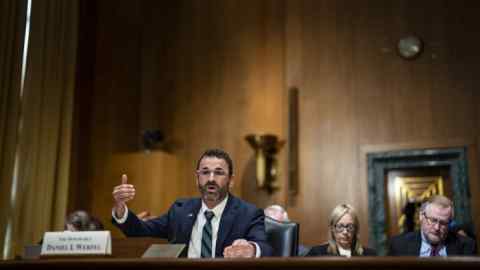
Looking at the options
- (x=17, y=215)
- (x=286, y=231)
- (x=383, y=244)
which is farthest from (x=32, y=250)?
(x=383, y=244)

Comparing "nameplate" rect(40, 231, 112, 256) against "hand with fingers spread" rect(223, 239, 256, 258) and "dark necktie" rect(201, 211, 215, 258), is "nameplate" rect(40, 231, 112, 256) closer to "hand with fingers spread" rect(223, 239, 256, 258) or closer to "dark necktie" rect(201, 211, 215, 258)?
"hand with fingers spread" rect(223, 239, 256, 258)

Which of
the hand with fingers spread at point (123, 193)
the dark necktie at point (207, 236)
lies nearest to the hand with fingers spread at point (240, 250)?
the dark necktie at point (207, 236)

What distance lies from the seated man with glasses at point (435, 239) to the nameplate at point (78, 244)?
2268 mm

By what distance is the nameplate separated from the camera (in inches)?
97.8

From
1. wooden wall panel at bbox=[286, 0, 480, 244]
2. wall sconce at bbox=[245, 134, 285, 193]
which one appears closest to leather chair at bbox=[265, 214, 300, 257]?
wooden wall panel at bbox=[286, 0, 480, 244]

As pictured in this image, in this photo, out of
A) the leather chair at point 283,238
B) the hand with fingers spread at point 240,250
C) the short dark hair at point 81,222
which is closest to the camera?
the hand with fingers spread at point 240,250

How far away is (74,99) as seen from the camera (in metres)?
6.98

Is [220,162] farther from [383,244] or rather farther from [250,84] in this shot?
[250,84]

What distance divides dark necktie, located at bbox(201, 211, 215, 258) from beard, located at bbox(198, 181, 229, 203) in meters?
0.07

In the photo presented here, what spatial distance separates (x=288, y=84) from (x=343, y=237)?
3.02 metres

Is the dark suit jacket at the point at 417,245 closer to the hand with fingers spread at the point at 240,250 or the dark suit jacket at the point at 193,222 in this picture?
the dark suit jacket at the point at 193,222

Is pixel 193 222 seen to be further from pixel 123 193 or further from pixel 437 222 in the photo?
pixel 437 222

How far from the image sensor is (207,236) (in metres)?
3.17

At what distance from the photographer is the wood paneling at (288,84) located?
6.37m
